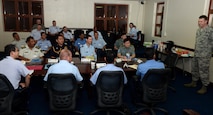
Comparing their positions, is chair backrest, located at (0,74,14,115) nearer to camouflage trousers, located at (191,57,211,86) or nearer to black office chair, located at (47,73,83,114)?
black office chair, located at (47,73,83,114)

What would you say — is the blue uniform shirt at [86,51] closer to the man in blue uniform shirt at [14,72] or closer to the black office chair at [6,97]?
the man in blue uniform shirt at [14,72]

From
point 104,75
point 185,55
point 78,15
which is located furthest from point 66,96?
point 78,15

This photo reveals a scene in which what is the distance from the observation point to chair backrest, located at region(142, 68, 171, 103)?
2777 mm

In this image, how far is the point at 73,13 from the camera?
8859 mm

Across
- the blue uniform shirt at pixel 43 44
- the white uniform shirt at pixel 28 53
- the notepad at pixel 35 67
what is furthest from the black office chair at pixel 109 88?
the blue uniform shirt at pixel 43 44

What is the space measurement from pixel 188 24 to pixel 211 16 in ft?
2.70

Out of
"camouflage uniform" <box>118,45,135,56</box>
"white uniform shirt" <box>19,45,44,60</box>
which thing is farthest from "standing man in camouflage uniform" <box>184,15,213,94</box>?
"white uniform shirt" <box>19,45,44,60</box>

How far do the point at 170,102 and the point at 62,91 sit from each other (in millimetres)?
2269

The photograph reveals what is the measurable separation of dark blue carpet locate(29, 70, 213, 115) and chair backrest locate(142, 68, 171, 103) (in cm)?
54

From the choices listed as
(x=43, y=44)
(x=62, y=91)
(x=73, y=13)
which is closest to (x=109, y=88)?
(x=62, y=91)

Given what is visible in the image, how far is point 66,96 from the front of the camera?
259cm

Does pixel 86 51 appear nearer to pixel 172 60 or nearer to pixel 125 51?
pixel 125 51

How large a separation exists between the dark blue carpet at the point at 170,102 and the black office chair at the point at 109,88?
48cm

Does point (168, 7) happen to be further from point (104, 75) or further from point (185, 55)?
point (104, 75)
